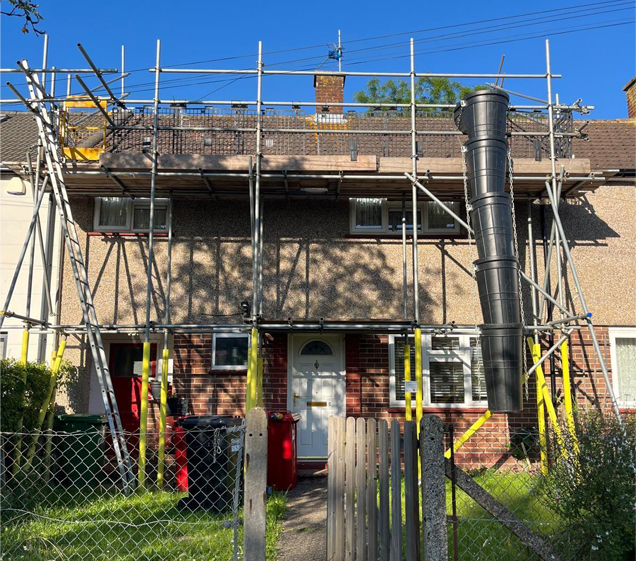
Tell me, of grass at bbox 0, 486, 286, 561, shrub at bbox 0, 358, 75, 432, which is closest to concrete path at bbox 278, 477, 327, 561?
grass at bbox 0, 486, 286, 561

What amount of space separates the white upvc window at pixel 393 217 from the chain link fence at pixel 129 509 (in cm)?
483

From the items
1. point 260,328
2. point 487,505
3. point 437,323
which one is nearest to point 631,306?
point 437,323

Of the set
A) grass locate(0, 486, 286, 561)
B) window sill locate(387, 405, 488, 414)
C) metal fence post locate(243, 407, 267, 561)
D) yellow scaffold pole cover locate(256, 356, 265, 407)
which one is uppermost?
yellow scaffold pole cover locate(256, 356, 265, 407)

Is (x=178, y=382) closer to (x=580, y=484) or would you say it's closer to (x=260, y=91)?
(x=260, y=91)

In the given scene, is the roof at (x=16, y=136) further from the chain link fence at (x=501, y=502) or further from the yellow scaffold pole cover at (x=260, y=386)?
the chain link fence at (x=501, y=502)

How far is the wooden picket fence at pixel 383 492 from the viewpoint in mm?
3924

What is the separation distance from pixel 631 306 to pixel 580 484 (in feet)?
25.3

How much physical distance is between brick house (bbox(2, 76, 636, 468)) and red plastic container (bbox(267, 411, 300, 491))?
5.39 ft

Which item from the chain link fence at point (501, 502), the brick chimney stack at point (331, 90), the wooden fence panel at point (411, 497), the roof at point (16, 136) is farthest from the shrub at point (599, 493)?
the brick chimney stack at point (331, 90)

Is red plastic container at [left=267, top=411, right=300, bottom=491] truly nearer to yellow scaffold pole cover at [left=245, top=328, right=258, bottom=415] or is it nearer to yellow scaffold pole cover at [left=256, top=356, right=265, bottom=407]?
yellow scaffold pole cover at [left=245, top=328, right=258, bottom=415]

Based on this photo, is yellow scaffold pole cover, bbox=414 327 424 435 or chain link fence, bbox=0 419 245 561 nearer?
chain link fence, bbox=0 419 245 561

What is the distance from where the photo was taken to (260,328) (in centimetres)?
973

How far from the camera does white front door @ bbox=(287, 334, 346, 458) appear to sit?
10.8 m

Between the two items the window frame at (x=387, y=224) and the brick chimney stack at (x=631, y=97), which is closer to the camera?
the window frame at (x=387, y=224)
